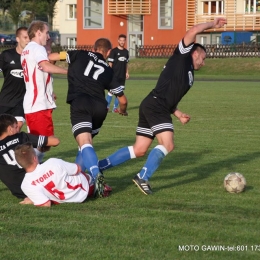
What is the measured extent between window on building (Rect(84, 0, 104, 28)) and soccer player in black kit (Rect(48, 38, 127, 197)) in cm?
5893

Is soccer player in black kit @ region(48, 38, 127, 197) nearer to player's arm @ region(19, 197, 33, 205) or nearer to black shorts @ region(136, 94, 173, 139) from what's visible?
black shorts @ region(136, 94, 173, 139)

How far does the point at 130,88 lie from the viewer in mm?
31766

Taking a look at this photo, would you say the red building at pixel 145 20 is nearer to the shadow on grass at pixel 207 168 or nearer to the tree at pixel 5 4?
the tree at pixel 5 4

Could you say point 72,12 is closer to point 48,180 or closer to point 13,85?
point 13,85

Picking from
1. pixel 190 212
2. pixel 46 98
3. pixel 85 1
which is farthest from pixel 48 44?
pixel 85 1

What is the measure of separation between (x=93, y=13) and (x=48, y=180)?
202 ft

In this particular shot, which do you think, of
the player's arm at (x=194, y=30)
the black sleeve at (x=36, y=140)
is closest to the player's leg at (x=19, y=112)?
the black sleeve at (x=36, y=140)

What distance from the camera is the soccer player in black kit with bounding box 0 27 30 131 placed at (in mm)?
11008

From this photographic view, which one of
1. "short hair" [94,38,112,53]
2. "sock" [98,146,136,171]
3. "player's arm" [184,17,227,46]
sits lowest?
"sock" [98,146,136,171]

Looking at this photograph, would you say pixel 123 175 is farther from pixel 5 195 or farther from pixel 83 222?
pixel 83 222

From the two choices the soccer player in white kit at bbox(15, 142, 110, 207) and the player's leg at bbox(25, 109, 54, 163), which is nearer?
the soccer player in white kit at bbox(15, 142, 110, 207)

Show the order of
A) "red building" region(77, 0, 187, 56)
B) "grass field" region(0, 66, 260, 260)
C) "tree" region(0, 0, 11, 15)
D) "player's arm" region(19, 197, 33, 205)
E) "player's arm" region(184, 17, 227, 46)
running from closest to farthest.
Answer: "grass field" region(0, 66, 260, 260)
"player's arm" region(19, 197, 33, 205)
"player's arm" region(184, 17, 227, 46)
"red building" region(77, 0, 187, 56)
"tree" region(0, 0, 11, 15)

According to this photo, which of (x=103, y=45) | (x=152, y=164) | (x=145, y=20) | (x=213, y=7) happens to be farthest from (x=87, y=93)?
(x=213, y=7)

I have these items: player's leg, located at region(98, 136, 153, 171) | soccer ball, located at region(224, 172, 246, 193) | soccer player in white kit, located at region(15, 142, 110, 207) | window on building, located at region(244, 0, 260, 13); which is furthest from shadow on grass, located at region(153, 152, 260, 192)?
window on building, located at region(244, 0, 260, 13)
